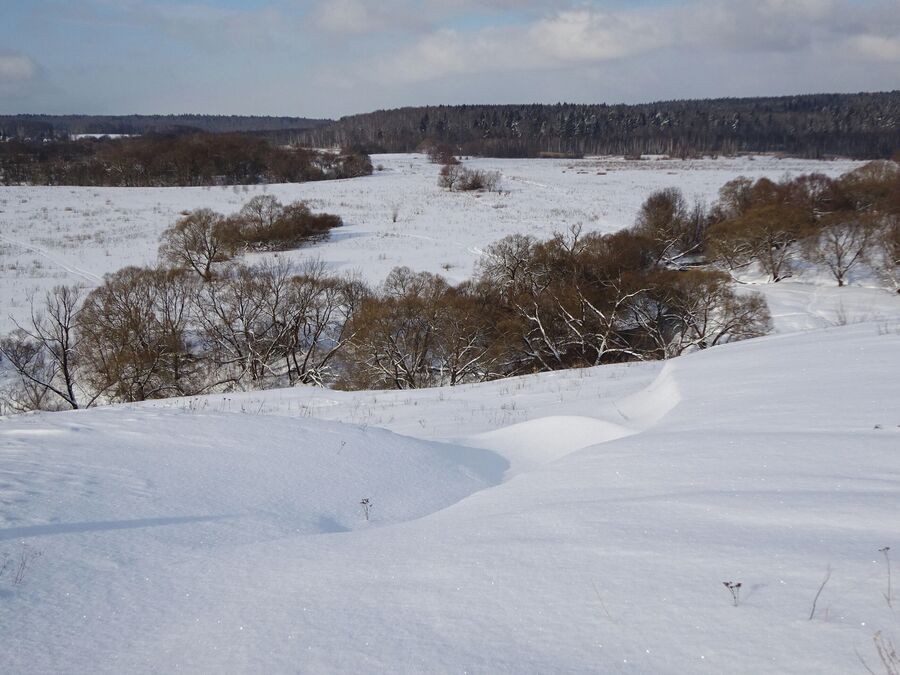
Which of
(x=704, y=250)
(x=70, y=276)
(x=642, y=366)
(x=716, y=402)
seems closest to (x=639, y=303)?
(x=704, y=250)

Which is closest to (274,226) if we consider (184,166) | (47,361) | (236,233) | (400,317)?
(236,233)

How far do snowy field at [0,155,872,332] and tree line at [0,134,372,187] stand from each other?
12.5 metres

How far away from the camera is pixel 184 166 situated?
9144 centimetres

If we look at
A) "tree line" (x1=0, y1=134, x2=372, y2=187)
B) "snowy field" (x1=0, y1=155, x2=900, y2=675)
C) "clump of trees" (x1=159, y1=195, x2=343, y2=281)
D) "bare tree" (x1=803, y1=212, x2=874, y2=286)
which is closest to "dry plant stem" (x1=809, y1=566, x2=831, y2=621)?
"snowy field" (x1=0, y1=155, x2=900, y2=675)

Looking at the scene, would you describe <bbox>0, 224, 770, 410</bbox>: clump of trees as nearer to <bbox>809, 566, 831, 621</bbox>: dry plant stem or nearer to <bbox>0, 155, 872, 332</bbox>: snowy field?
<bbox>0, 155, 872, 332</bbox>: snowy field

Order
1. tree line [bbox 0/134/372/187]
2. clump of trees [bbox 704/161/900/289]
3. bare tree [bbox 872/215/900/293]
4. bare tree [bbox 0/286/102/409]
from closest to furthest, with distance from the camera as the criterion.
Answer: bare tree [bbox 0/286/102/409] → bare tree [bbox 872/215/900/293] → clump of trees [bbox 704/161/900/289] → tree line [bbox 0/134/372/187]

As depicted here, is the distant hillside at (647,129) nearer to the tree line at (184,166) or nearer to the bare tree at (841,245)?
the tree line at (184,166)

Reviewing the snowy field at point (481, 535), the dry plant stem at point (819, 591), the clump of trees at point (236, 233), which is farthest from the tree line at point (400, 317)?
the dry plant stem at point (819, 591)

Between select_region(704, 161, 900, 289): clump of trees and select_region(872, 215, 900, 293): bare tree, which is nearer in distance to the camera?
select_region(872, 215, 900, 293): bare tree

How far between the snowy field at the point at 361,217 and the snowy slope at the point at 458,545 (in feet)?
97.0

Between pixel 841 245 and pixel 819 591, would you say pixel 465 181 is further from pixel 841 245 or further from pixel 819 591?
pixel 819 591

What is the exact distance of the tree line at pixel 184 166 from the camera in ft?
297

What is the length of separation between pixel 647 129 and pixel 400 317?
160 metres

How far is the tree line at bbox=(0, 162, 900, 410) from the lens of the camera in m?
27.2
